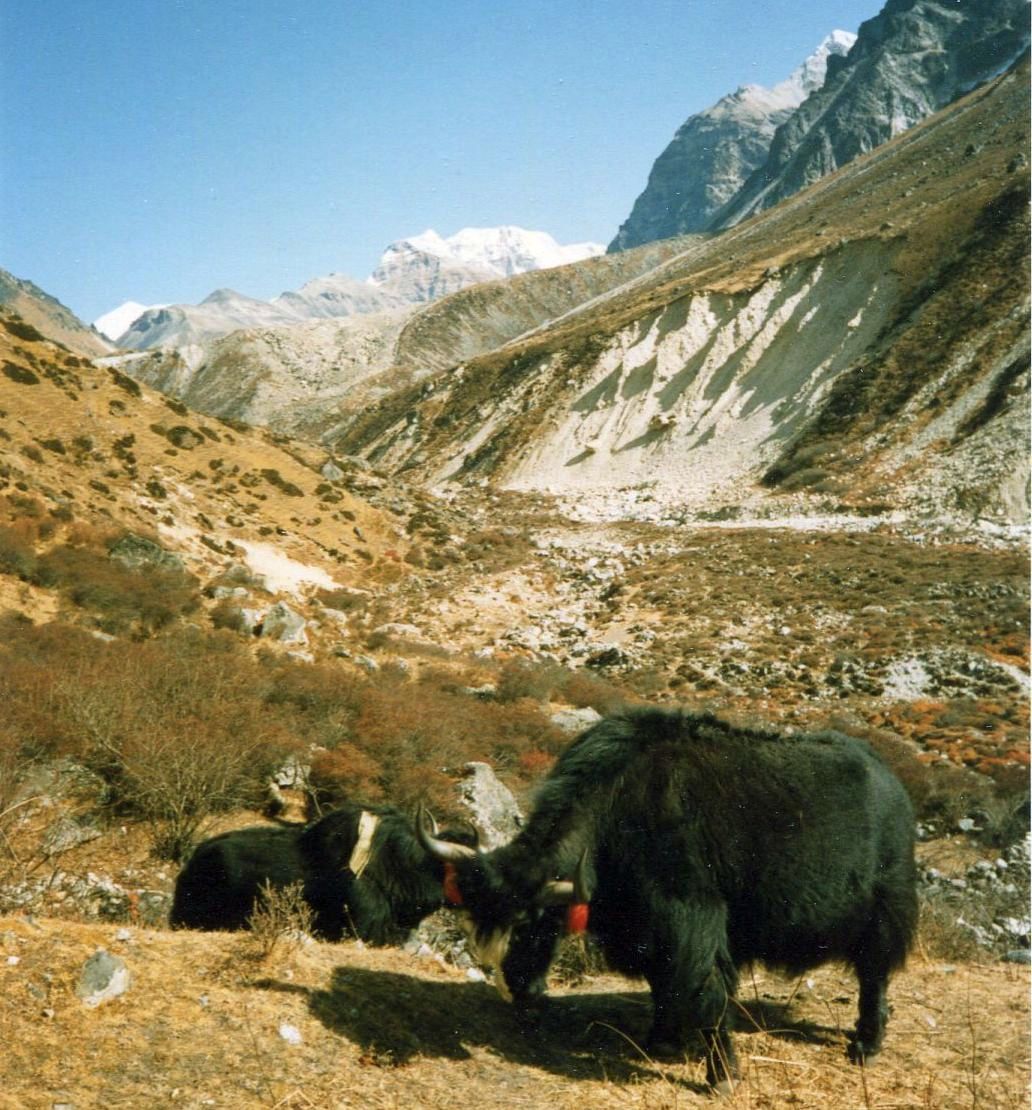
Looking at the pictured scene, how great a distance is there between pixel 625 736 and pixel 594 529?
114ft

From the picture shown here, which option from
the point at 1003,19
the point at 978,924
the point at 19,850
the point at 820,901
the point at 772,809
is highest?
the point at 1003,19

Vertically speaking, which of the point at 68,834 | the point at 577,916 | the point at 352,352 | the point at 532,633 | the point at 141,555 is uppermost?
the point at 352,352

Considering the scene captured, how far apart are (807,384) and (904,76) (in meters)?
124

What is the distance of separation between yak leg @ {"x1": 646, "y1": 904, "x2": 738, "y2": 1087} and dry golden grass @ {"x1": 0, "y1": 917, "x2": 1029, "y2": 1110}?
6.6 inches

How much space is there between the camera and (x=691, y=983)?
172 inches

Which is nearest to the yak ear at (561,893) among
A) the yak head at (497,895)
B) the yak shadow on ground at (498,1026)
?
the yak head at (497,895)

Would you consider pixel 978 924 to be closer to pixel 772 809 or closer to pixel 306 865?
pixel 772 809

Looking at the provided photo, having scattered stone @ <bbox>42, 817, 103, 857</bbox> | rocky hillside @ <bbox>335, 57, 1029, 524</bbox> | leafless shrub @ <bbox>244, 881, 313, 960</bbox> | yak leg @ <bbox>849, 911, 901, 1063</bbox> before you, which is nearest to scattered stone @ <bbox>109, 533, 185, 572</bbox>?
scattered stone @ <bbox>42, 817, 103, 857</bbox>

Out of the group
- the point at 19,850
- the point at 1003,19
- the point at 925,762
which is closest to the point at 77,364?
the point at 19,850

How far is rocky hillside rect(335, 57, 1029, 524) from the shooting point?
3756 centimetres

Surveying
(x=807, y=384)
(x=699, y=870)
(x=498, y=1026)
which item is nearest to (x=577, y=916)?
(x=699, y=870)

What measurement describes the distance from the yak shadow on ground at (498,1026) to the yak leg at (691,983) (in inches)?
5.2

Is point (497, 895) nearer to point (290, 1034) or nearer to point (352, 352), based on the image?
point (290, 1034)

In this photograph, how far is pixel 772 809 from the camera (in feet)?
15.6
